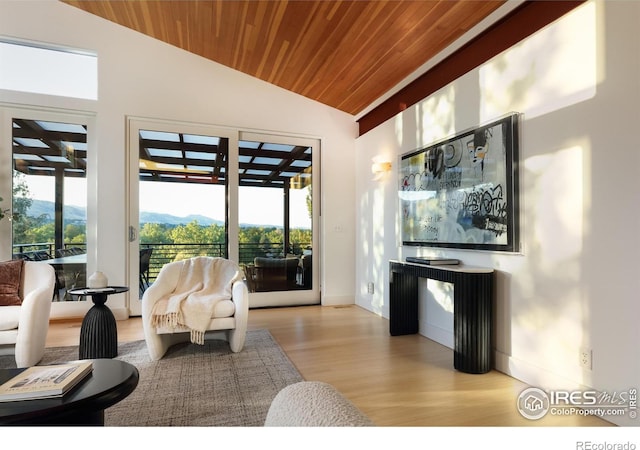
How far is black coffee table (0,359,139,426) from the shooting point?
1.17 meters

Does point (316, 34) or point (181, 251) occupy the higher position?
point (316, 34)

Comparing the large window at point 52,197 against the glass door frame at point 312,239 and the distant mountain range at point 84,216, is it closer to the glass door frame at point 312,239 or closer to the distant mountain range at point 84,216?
the distant mountain range at point 84,216

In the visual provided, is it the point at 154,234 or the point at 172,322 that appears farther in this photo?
the point at 154,234

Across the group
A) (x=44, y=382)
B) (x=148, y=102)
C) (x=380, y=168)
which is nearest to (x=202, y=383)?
(x=44, y=382)

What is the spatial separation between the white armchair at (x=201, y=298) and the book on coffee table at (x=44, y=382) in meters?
1.12

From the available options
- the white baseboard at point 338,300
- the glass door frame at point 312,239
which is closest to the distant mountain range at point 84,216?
the glass door frame at point 312,239

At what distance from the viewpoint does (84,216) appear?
3973 mm

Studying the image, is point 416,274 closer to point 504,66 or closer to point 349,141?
point 504,66

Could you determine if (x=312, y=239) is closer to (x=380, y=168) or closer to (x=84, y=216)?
(x=380, y=168)

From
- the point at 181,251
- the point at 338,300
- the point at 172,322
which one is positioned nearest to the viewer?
the point at 172,322

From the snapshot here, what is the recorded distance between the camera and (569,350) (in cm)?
205

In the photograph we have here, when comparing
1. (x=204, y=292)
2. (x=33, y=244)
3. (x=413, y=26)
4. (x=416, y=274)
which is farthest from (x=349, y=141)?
(x=33, y=244)

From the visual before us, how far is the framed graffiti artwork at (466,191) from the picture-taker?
2.46 meters

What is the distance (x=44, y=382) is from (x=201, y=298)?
153 cm
